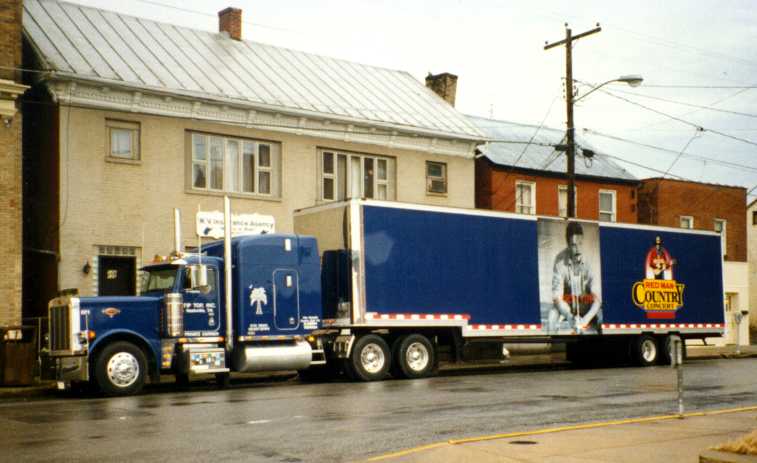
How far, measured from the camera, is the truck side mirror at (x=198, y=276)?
19156 mm

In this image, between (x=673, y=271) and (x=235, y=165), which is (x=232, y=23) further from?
(x=673, y=271)

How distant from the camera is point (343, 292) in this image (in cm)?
2167

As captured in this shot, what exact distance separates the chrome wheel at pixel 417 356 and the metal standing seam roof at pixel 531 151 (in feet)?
45.5

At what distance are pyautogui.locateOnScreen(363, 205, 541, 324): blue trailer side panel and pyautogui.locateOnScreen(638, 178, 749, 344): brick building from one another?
1886cm

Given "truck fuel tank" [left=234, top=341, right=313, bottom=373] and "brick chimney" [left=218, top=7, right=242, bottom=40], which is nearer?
"truck fuel tank" [left=234, top=341, right=313, bottom=373]

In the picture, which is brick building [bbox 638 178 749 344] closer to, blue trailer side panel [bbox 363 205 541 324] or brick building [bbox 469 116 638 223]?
brick building [bbox 469 116 638 223]

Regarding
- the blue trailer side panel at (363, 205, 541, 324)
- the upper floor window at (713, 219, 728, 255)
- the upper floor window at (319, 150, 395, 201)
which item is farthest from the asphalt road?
the upper floor window at (713, 219, 728, 255)

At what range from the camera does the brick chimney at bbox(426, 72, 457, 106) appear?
3741 centimetres

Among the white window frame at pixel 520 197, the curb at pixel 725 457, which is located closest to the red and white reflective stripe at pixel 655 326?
the white window frame at pixel 520 197

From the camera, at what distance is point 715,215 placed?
44.3 metres

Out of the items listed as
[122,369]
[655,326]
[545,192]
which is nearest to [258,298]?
[122,369]

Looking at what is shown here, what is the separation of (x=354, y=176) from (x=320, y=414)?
17512 millimetres

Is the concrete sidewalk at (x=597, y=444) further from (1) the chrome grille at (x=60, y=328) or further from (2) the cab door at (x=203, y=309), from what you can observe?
(1) the chrome grille at (x=60, y=328)

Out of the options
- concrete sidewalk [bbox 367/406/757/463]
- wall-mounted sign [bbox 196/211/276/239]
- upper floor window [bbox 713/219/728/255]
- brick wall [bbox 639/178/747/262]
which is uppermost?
brick wall [bbox 639/178/747/262]
